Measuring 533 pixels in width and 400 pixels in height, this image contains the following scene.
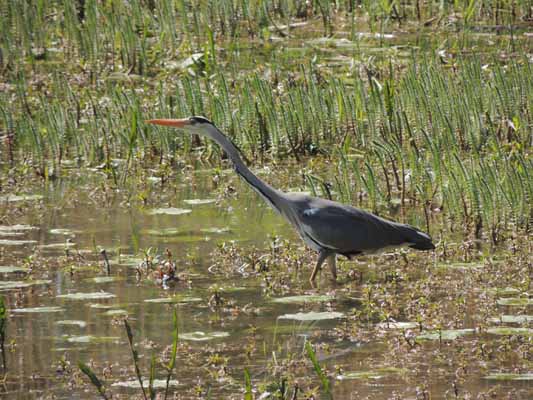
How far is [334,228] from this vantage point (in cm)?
832

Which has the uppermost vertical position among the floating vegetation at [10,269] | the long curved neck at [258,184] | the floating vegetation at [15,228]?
the long curved neck at [258,184]

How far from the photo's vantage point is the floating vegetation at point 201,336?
7051mm

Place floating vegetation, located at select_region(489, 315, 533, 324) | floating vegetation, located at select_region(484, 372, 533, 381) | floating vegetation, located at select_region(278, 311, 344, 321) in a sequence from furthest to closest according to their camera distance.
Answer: floating vegetation, located at select_region(278, 311, 344, 321), floating vegetation, located at select_region(489, 315, 533, 324), floating vegetation, located at select_region(484, 372, 533, 381)

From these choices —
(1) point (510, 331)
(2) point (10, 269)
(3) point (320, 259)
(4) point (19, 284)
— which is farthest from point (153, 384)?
(2) point (10, 269)

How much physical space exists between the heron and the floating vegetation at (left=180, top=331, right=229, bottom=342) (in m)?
1.24

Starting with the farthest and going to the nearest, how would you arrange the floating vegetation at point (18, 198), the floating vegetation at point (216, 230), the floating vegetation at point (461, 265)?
the floating vegetation at point (18, 198)
the floating vegetation at point (216, 230)
the floating vegetation at point (461, 265)

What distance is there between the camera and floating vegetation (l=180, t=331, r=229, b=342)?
7.05 meters

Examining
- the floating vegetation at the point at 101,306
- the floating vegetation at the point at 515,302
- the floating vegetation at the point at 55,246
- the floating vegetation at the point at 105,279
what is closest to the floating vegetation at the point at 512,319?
the floating vegetation at the point at 515,302

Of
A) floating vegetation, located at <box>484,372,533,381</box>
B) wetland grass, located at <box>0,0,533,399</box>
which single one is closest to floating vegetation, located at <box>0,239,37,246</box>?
wetland grass, located at <box>0,0,533,399</box>

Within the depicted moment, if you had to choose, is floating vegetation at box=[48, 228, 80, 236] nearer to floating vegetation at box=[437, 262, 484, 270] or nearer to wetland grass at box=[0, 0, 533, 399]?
wetland grass at box=[0, 0, 533, 399]

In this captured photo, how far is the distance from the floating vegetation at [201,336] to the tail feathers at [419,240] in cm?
162

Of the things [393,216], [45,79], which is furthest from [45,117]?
[393,216]

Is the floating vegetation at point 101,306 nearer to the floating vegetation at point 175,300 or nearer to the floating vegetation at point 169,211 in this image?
the floating vegetation at point 175,300

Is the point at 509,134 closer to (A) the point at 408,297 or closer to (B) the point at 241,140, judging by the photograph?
(B) the point at 241,140
